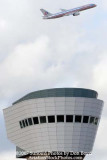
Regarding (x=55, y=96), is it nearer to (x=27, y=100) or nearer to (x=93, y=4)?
(x=27, y=100)

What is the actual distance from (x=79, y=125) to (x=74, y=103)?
236 inches

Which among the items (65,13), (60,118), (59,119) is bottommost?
(59,119)

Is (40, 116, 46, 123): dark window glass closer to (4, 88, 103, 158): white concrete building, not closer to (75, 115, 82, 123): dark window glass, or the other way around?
(4, 88, 103, 158): white concrete building

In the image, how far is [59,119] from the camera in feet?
377

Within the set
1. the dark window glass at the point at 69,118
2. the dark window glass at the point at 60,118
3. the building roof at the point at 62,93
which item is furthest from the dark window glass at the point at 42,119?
the dark window glass at the point at 69,118

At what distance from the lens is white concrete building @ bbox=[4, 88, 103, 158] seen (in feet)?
377

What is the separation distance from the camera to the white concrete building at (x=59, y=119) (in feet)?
377

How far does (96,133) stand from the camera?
12331 cm

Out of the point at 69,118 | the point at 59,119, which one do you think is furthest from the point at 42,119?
the point at 69,118

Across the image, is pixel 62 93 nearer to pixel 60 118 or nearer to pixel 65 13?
pixel 60 118

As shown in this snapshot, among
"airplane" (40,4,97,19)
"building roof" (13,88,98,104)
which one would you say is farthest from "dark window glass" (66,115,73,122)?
"airplane" (40,4,97,19)

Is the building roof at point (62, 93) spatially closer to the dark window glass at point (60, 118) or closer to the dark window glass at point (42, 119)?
the dark window glass at point (60, 118)

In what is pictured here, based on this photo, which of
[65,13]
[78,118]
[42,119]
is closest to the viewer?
[42,119]

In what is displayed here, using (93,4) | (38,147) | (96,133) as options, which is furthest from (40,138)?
(93,4)
